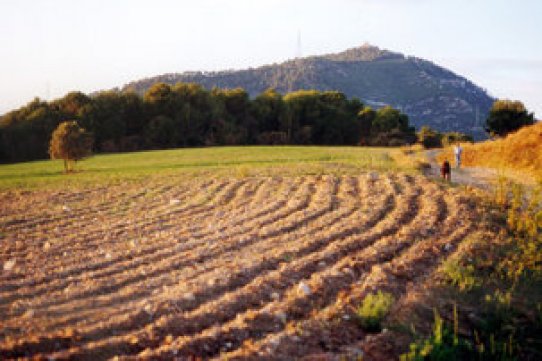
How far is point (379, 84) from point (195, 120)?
13097 cm

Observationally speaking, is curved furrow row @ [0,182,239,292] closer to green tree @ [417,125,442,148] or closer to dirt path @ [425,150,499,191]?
dirt path @ [425,150,499,191]

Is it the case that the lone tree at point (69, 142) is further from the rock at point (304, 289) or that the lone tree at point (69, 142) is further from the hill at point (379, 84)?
the hill at point (379, 84)

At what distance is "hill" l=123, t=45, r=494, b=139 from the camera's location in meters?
145

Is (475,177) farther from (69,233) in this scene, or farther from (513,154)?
(69,233)

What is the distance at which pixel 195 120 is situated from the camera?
200ft

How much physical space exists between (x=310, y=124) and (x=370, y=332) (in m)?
62.5

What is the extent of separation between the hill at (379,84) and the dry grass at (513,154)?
101 m

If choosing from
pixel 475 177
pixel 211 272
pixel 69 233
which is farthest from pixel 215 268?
pixel 475 177

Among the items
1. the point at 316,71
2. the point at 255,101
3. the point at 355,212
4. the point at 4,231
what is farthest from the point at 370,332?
the point at 316,71

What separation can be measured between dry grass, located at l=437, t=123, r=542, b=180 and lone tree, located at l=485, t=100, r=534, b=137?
32601 mm

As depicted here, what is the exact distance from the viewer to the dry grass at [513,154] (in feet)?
84.2

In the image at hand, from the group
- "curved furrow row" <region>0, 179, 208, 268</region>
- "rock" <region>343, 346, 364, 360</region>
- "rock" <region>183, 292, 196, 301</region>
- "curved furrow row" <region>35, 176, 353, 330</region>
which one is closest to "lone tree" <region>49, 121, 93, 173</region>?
"curved furrow row" <region>0, 179, 208, 268</region>

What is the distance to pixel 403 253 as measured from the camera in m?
9.44

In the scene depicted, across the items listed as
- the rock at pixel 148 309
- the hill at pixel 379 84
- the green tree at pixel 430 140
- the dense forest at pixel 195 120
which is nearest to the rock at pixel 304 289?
the rock at pixel 148 309
